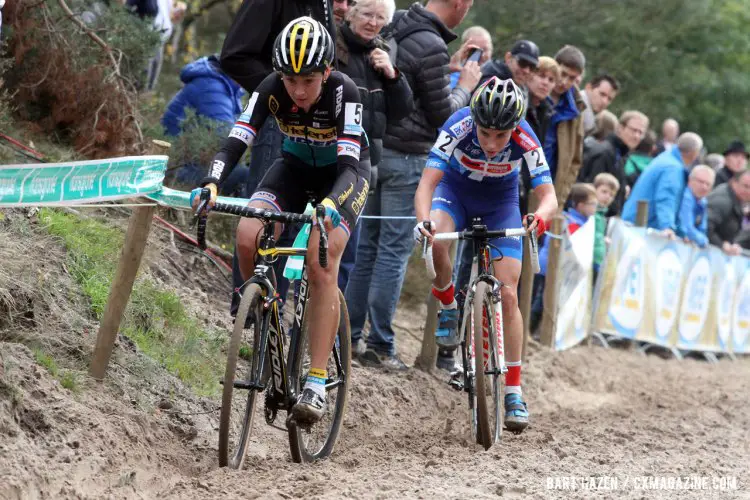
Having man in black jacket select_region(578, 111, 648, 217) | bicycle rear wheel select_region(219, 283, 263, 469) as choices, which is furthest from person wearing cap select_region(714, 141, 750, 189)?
bicycle rear wheel select_region(219, 283, 263, 469)

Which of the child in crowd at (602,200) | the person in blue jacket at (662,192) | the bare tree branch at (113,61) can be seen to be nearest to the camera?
the bare tree branch at (113,61)

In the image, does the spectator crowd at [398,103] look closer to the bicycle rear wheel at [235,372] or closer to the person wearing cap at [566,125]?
the person wearing cap at [566,125]

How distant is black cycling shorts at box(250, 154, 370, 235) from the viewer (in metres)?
6.64

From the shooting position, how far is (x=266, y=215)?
6188 mm

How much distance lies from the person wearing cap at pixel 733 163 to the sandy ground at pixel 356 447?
7.68 meters

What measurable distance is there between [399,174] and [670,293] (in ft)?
23.0

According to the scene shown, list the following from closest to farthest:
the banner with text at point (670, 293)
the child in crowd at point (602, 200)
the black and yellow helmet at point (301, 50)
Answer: the black and yellow helmet at point (301, 50) → the child in crowd at point (602, 200) → the banner with text at point (670, 293)

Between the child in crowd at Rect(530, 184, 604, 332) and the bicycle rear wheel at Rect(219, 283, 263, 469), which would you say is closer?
the bicycle rear wheel at Rect(219, 283, 263, 469)

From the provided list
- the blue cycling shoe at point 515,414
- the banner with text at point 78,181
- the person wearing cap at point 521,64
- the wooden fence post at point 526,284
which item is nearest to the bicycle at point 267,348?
the banner with text at point 78,181

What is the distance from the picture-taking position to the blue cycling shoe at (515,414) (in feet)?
25.6

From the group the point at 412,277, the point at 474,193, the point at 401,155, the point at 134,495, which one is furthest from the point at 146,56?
the point at 134,495

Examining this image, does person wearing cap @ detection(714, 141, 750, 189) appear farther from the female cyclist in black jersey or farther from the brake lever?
the brake lever

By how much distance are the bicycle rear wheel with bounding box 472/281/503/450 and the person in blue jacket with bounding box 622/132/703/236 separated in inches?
299

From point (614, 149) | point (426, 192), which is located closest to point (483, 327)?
point (426, 192)
